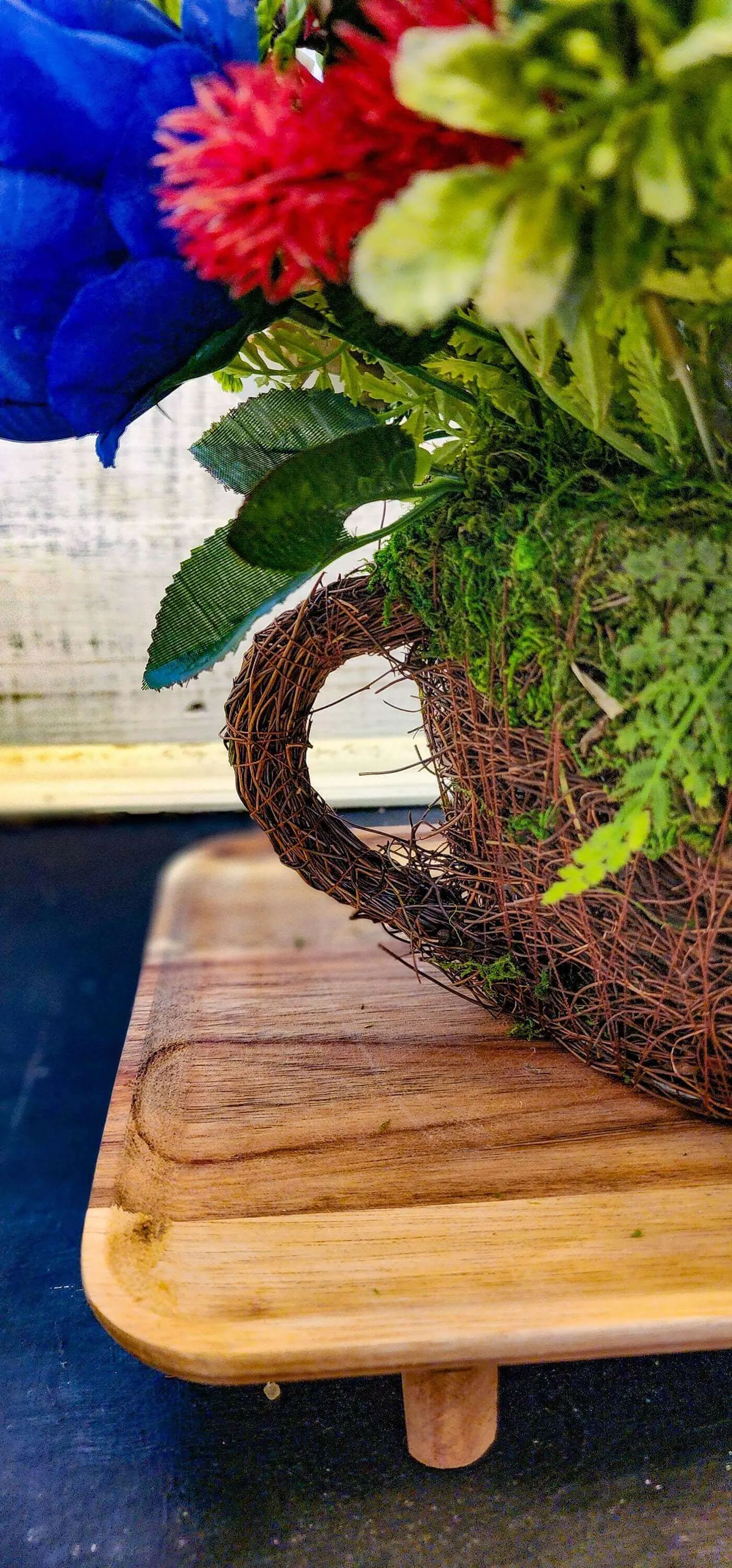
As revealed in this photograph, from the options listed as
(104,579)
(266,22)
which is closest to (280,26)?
(266,22)

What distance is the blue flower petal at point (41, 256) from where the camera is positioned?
0.19 meters

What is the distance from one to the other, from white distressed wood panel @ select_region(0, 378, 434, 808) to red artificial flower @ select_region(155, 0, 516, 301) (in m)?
0.51

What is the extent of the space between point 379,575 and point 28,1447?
9.7 inches

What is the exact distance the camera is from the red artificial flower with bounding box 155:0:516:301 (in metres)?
0.17

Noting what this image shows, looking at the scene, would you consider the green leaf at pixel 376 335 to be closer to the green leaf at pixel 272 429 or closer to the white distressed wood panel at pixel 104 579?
the green leaf at pixel 272 429

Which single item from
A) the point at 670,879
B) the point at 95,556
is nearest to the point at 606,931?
the point at 670,879

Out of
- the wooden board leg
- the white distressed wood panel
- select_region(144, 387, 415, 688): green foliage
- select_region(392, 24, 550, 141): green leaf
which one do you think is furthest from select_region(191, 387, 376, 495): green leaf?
the white distressed wood panel

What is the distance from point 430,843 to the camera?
46cm

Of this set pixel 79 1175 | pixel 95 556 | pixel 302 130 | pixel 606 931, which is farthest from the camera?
pixel 95 556

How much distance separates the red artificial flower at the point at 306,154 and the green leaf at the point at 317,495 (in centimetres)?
5

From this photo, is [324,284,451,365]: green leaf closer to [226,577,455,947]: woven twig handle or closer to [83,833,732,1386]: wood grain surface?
[226,577,455,947]: woven twig handle

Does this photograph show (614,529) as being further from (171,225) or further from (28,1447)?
(28,1447)

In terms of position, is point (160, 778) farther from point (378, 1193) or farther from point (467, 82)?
point (467, 82)

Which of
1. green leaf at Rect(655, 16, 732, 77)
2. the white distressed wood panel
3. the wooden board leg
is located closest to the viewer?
green leaf at Rect(655, 16, 732, 77)
